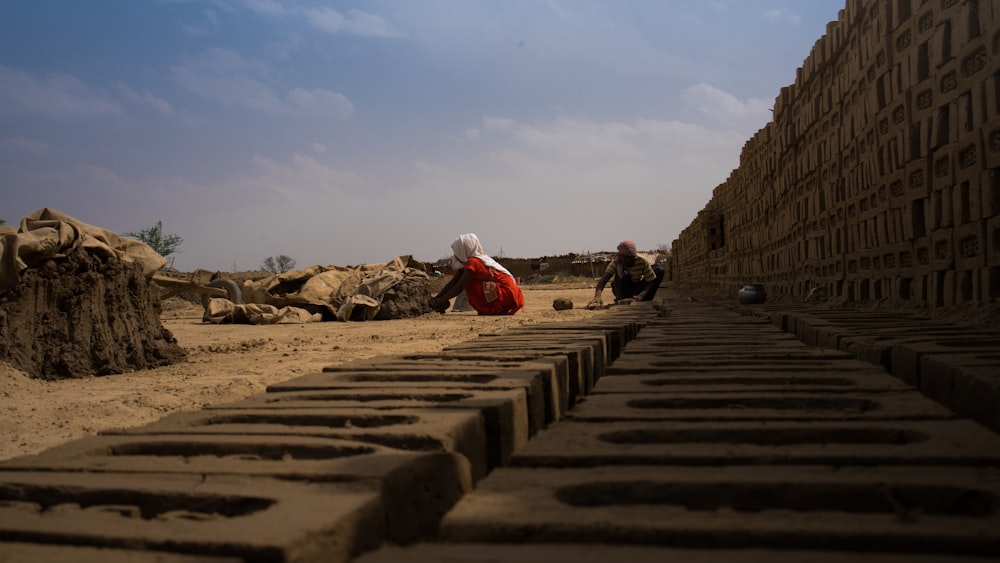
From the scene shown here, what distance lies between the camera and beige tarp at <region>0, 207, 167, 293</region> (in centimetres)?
400

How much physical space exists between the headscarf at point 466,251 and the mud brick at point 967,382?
7.09 m

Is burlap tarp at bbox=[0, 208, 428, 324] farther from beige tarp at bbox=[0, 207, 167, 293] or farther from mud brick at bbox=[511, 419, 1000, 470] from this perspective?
mud brick at bbox=[511, 419, 1000, 470]

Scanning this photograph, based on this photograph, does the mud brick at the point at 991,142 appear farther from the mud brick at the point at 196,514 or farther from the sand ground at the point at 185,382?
the sand ground at the point at 185,382

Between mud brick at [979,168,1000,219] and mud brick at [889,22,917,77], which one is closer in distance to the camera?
Answer: mud brick at [979,168,1000,219]

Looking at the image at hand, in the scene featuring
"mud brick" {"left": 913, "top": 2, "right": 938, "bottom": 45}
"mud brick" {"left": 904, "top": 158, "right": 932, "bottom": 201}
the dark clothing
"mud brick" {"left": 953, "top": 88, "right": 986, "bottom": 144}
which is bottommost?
the dark clothing

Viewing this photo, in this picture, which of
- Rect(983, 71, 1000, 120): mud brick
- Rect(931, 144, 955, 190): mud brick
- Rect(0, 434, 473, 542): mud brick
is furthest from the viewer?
Rect(931, 144, 955, 190): mud brick

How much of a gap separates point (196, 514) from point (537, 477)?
536 mm

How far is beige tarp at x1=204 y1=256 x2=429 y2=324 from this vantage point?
930 centimetres

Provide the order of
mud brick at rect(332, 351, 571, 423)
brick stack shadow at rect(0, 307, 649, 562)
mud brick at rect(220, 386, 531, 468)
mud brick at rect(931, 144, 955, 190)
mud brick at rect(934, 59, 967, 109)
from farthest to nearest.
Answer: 1. mud brick at rect(931, 144, 955, 190)
2. mud brick at rect(934, 59, 967, 109)
3. mud brick at rect(332, 351, 571, 423)
4. mud brick at rect(220, 386, 531, 468)
5. brick stack shadow at rect(0, 307, 649, 562)

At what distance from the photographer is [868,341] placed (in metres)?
2.80

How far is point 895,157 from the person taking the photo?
4461 millimetres

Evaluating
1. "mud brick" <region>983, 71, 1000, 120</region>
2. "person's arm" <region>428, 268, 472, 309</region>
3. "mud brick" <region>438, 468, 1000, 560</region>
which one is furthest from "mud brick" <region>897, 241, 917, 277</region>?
"person's arm" <region>428, 268, 472, 309</region>

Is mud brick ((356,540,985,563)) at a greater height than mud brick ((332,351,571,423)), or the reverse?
mud brick ((332,351,571,423))

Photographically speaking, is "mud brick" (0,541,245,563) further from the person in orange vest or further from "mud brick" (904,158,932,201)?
the person in orange vest
